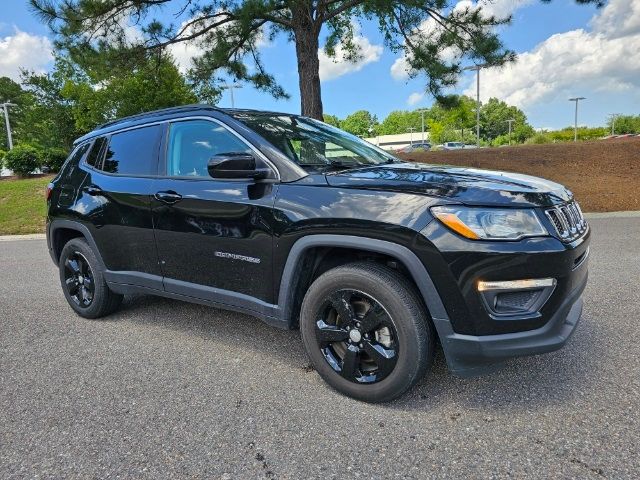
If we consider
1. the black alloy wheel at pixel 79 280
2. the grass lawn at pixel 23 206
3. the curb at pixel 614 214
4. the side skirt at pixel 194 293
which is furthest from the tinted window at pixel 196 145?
the grass lawn at pixel 23 206

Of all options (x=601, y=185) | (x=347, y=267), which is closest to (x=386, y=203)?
(x=347, y=267)

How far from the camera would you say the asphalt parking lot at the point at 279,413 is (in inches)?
88.9

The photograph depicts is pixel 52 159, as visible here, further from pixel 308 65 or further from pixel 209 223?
pixel 209 223

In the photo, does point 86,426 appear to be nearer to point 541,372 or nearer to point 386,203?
point 386,203

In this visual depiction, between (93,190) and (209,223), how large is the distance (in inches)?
60.8

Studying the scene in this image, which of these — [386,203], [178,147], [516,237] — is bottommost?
[516,237]

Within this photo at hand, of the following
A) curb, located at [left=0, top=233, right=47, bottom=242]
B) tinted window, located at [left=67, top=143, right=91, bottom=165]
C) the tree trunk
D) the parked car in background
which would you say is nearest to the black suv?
tinted window, located at [left=67, top=143, right=91, bottom=165]

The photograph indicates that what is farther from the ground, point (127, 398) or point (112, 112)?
point (112, 112)

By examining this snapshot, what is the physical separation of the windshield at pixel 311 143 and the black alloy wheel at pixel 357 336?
0.91 meters

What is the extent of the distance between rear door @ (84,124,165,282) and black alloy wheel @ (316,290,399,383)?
5.03 feet

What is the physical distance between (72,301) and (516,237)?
3964 millimetres

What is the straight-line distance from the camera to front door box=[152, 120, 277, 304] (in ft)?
10.0

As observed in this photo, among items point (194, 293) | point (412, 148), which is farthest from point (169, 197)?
point (412, 148)

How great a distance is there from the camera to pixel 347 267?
2.76m
